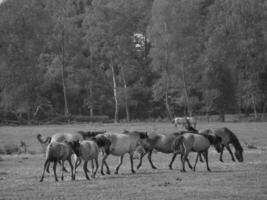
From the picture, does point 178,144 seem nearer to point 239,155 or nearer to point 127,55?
point 239,155

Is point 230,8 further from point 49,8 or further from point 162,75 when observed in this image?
point 49,8

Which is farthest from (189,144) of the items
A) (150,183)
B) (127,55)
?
(127,55)

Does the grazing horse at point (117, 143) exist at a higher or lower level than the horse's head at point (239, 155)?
higher

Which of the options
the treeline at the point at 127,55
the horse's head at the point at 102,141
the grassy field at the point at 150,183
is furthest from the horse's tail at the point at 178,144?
the treeline at the point at 127,55

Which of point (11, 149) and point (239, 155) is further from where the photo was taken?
point (11, 149)

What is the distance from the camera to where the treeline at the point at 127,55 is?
7106 cm

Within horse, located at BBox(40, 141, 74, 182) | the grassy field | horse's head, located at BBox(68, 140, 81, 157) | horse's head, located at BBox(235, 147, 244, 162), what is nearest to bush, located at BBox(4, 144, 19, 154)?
the grassy field

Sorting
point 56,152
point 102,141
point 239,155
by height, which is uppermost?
point 102,141

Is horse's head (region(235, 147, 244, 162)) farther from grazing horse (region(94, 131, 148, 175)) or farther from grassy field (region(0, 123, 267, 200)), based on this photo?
grazing horse (region(94, 131, 148, 175))

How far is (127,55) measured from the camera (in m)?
74.9

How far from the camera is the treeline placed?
71062 millimetres

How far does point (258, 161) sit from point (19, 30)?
48.2 meters

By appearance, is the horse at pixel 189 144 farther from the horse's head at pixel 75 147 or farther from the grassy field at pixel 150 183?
the horse's head at pixel 75 147

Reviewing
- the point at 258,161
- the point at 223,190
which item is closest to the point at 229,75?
the point at 258,161
